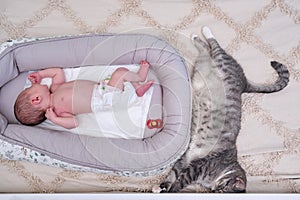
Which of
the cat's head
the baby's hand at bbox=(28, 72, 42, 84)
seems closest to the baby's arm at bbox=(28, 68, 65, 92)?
the baby's hand at bbox=(28, 72, 42, 84)

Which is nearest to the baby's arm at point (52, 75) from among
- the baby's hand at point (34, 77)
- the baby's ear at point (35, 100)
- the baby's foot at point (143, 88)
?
the baby's hand at point (34, 77)

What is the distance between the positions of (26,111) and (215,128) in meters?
0.78

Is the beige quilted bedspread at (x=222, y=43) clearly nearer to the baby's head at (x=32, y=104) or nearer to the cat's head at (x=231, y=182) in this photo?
→ the cat's head at (x=231, y=182)

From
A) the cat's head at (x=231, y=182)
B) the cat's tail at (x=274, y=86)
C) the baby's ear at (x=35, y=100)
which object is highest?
the cat's tail at (x=274, y=86)

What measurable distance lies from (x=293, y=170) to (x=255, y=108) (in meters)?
0.30

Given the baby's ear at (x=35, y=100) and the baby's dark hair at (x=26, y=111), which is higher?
the baby's ear at (x=35, y=100)

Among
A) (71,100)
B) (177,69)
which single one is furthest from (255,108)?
(71,100)

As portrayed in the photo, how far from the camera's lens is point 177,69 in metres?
1.79

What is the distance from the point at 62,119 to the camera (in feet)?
5.83

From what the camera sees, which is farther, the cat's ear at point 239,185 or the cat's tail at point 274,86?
the cat's tail at point 274,86

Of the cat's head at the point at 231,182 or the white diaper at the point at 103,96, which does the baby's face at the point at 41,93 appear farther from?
the cat's head at the point at 231,182

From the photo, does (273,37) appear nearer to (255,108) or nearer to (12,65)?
(255,108)

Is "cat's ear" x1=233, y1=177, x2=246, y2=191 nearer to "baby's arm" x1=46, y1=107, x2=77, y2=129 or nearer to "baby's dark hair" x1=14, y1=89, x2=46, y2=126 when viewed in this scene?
"baby's arm" x1=46, y1=107, x2=77, y2=129

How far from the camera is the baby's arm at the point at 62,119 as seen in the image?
177 cm
